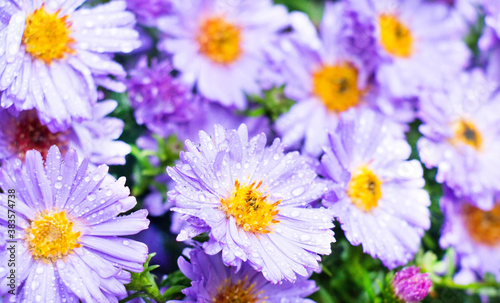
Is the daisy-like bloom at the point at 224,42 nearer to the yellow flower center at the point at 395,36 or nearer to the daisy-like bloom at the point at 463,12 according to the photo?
the yellow flower center at the point at 395,36

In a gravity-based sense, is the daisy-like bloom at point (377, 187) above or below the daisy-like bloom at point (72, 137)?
below

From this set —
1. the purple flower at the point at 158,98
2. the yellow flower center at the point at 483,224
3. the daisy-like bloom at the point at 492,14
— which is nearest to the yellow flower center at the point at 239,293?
the purple flower at the point at 158,98

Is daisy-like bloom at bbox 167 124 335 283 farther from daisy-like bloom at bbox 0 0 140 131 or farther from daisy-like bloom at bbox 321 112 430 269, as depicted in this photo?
daisy-like bloom at bbox 0 0 140 131

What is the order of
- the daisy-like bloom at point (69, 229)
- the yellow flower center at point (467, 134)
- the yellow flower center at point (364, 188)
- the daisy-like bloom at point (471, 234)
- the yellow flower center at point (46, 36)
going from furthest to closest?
the yellow flower center at point (467, 134) → the daisy-like bloom at point (471, 234) → the yellow flower center at point (364, 188) → the yellow flower center at point (46, 36) → the daisy-like bloom at point (69, 229)

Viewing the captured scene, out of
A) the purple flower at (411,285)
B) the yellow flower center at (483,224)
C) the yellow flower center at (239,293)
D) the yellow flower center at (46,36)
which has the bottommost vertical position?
the yellow flower center at (483,224)

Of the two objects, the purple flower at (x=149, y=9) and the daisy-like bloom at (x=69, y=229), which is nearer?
the daisy-like bloom at (x=69, y=229)

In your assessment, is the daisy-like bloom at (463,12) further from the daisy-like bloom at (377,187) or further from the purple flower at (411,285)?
the purple flower at (411,285)

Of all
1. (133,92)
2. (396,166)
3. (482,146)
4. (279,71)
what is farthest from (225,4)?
(482,146)

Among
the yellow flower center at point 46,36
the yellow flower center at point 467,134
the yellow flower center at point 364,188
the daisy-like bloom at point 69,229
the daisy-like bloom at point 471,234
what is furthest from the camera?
the yellow flower center at point 467,134
